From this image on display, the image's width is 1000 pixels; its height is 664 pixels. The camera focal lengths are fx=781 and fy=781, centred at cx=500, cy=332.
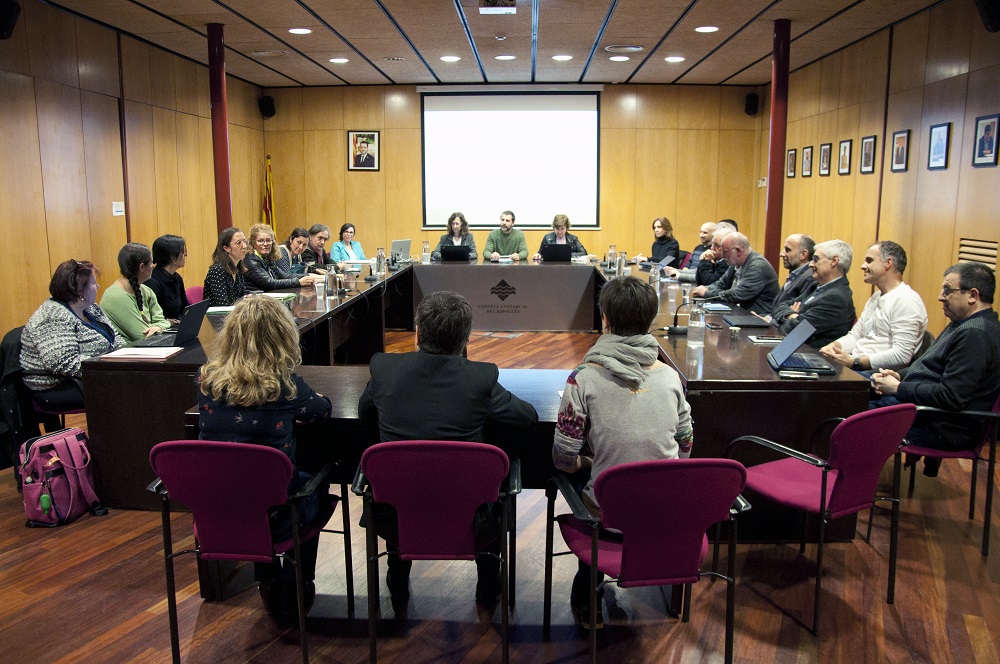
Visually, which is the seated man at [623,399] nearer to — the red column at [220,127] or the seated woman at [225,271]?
the seated woman at [225,271]

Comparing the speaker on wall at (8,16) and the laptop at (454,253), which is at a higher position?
the speaker on wall at (8,16)

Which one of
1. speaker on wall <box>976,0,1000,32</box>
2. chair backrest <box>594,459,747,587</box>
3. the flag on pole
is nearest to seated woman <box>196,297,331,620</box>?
chair backrest <box>594,459,747,587</box>

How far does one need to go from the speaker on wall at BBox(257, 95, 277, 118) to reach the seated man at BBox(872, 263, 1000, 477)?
933 cm

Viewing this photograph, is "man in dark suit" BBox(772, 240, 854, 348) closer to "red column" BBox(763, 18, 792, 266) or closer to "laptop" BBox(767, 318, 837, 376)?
"laptop" BBox(767, 318, 837, 376)

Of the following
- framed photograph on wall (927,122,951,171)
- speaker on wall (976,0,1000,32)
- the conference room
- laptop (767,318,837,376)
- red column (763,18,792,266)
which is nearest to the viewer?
the conference room

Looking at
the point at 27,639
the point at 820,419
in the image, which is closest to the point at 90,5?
the point at 27,639

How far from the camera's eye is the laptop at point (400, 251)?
7.85m

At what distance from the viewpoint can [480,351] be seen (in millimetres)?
6945

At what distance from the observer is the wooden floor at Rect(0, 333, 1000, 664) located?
8.07ft

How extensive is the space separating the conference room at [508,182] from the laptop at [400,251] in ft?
2.56

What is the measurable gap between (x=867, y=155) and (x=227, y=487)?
696cm

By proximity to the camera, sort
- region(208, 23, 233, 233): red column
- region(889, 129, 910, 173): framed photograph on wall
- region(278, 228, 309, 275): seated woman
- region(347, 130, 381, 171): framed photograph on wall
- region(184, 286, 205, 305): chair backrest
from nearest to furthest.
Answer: region(184, 286, 205, 305): chair backrest, region(278, 228, 309, 275): seated woman, region(889, 129, 910, 173): framed photograph on wall, region(208, 23, 233, 233): red column, region(347, 130, 381, 171): framed photograph on wall

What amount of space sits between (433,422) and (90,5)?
5662 mm

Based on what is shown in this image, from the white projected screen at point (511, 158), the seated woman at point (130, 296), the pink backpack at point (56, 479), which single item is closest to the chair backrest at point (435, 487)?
the pink backpack at point (56, 479)
